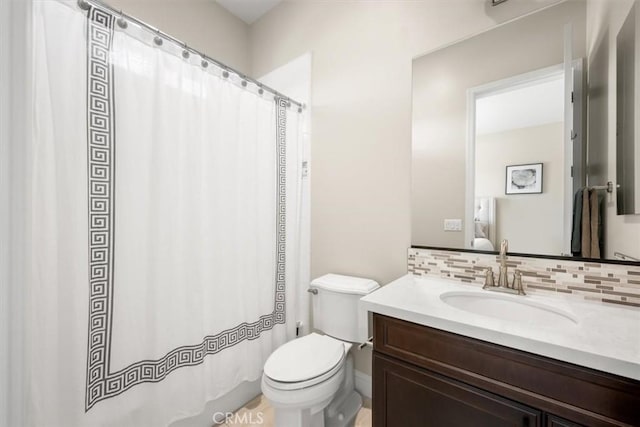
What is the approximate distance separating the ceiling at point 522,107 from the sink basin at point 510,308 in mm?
754

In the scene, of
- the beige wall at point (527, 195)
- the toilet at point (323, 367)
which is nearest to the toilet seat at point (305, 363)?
the toilet at point (323, 367)

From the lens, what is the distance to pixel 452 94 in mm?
1364

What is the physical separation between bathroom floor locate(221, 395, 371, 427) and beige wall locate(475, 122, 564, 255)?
47.4 inches

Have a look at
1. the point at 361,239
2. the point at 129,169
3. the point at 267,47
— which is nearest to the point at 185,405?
the point at 129,169

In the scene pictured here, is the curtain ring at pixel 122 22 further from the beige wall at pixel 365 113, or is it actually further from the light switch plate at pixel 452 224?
the light switch plate at pixel 452 224

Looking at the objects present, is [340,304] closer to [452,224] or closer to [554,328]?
[452,224]

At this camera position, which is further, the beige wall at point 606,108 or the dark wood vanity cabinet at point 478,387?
the beige wall at point 606,108

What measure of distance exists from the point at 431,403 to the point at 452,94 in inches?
54.2

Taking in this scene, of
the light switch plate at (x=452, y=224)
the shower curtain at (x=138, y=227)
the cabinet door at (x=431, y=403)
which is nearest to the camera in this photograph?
the cabinet door at (x=431, y=403)

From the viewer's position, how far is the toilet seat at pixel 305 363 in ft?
3.81

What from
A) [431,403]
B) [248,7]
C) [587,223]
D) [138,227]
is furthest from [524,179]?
[248,7]

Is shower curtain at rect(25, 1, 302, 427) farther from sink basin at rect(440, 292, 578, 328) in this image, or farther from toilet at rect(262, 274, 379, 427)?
sink basin at rect(440, 292, 578, 328)

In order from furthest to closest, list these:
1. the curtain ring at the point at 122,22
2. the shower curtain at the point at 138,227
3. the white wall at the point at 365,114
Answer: the white wall at the point at 365,114, the curtain ring at the point at 122,22, the shower curtain at the point at 138,227

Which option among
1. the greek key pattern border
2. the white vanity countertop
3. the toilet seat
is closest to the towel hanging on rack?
the white vanity countertop
